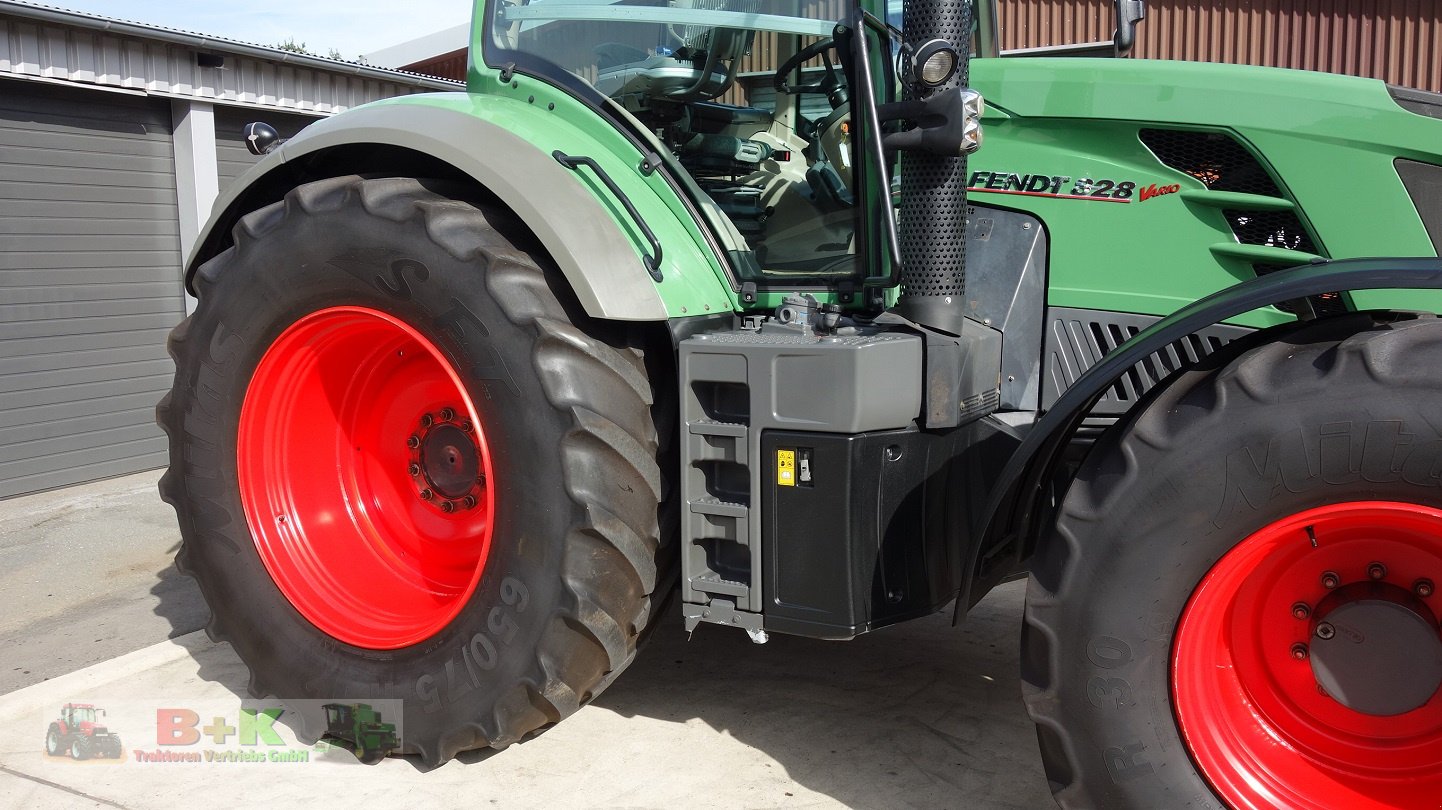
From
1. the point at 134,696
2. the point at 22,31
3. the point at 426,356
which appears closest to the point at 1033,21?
the point at 22,31

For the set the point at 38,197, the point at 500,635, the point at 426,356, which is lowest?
the point at 500,635

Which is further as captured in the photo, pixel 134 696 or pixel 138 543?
pixel 138 543

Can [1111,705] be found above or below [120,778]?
above

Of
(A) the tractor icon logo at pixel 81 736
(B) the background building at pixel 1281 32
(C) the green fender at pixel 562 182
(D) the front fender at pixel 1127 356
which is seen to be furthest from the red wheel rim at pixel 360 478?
(B) the background building at pixel 1281 32

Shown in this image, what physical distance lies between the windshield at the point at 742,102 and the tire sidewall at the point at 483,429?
26.9 inches

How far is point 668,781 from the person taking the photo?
288 cm

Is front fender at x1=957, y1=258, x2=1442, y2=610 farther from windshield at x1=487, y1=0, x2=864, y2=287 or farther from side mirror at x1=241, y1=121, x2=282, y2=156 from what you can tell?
side mirror at x1=241, y1=121, x2=282, y2=156

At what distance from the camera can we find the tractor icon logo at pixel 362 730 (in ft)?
9.72

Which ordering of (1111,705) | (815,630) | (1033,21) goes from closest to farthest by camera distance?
1. (1111,705)
2. (815,630)
3. (1033,21)

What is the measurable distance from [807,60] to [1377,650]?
1888mm

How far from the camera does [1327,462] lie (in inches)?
79.5

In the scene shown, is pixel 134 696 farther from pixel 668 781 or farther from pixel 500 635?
pixel 668 781

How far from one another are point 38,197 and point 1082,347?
20.0 ft

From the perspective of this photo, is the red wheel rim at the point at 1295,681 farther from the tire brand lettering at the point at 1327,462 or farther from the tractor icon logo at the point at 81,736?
the tractor icon logo at the point at 81,736
